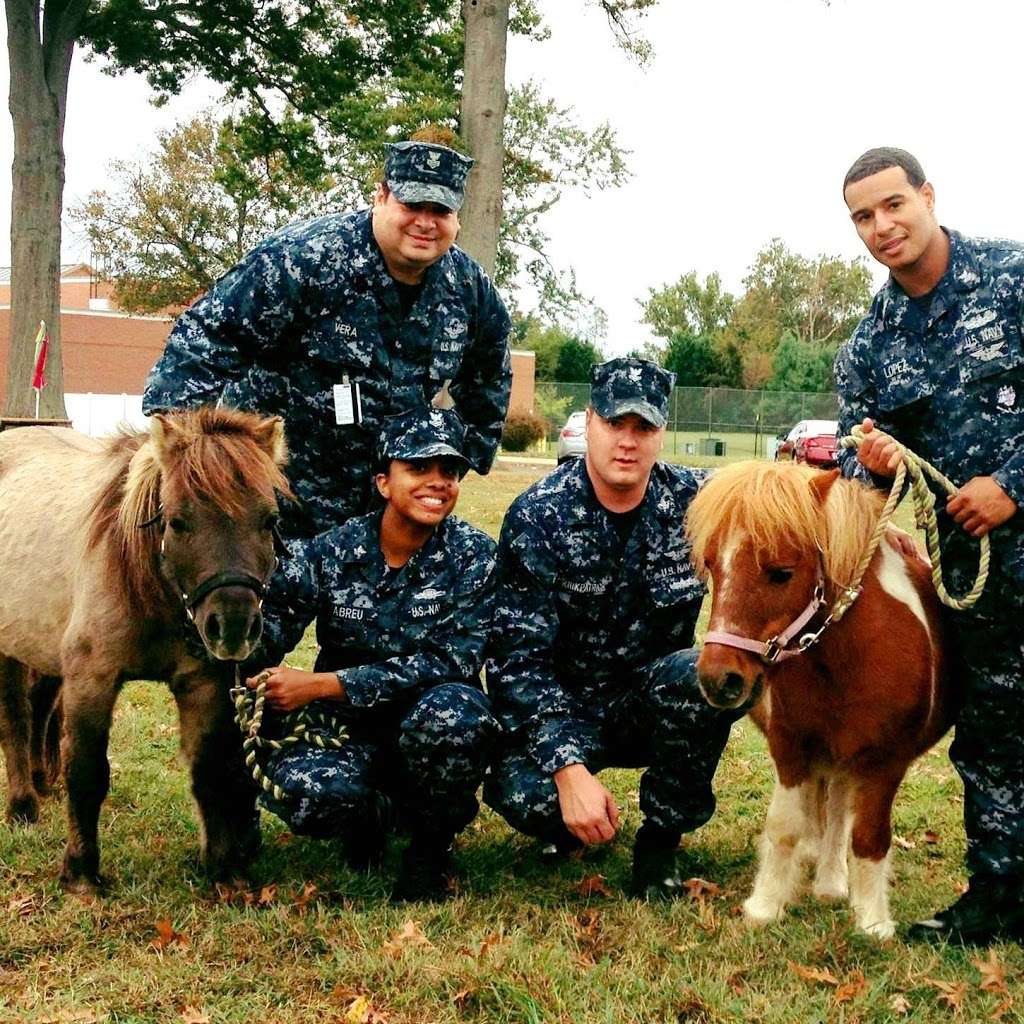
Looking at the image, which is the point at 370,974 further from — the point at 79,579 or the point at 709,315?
the point at 709,315

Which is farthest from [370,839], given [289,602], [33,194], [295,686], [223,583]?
[33,194]

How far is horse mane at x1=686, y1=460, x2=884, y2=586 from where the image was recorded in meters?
3.42

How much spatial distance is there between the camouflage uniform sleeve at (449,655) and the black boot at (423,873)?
53 centimetres

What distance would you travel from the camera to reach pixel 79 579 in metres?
4.13

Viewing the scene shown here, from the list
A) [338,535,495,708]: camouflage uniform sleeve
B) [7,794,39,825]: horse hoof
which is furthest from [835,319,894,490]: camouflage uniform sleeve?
[7,794,39,825]: horse hoof

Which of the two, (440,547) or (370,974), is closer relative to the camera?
(370,974)

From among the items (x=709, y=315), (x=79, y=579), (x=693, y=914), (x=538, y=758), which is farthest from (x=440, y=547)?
(x=709, y=315)

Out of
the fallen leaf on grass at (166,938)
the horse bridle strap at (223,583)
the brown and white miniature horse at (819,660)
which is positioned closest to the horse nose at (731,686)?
the brown and white miniature horse at (819,660)

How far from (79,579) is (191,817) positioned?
54.9 inches

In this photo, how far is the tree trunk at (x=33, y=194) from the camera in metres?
17.5

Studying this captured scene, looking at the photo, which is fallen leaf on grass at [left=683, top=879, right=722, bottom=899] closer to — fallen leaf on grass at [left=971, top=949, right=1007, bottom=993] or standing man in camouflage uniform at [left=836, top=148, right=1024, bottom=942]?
standing man in camouflage uniform at [left=836, top=148, right=1024, bottom=942]

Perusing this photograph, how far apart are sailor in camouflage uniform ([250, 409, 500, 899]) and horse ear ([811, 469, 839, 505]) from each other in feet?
4.25

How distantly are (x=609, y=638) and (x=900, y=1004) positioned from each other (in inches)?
65.8

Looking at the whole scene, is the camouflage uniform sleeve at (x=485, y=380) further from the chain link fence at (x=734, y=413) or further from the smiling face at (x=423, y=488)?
the chain link fence at (x=734, y=413)
